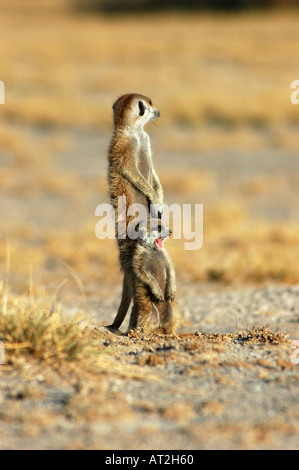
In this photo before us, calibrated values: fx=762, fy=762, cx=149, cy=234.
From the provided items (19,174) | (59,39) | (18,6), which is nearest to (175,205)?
(19,174)

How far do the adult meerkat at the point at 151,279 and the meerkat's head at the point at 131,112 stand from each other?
26.6 inches

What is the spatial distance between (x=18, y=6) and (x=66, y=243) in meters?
38.2

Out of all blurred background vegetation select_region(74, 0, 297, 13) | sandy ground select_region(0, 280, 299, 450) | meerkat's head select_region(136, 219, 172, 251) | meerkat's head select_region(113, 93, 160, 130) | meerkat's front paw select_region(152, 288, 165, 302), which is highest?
blurred background vegetation select_region(74, 0, 297, 13)

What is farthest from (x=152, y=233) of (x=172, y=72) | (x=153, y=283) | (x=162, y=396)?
(x=172, y=72)

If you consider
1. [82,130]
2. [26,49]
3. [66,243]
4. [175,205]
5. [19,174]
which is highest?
[26,49]

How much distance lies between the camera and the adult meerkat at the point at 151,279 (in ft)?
15.3

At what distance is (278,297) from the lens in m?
6.49

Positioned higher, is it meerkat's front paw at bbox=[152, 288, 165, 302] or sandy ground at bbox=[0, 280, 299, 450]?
meerkat's front paw at bbox=[152, 288, 165, 302]

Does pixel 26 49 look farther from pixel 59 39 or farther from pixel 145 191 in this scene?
pixel 145 191

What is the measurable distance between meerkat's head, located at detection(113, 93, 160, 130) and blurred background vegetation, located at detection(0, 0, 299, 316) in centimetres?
107

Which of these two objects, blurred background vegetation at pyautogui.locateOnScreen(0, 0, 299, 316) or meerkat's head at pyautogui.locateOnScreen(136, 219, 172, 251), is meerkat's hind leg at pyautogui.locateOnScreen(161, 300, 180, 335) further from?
blurred background vegetation at pyautogui.locateOnScreen(0, 0, 299, 316)

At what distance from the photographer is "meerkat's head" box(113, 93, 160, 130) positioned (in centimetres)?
491

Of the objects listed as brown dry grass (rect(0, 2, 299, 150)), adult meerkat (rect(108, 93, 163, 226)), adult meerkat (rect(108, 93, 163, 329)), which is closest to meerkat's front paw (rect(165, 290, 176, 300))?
adult meerkat (rect(108, 93, 163, 329))

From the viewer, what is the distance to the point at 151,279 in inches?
185
